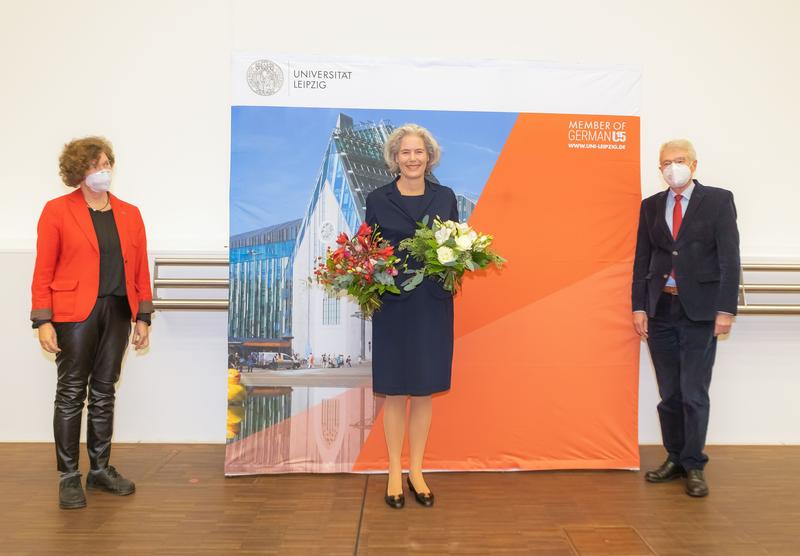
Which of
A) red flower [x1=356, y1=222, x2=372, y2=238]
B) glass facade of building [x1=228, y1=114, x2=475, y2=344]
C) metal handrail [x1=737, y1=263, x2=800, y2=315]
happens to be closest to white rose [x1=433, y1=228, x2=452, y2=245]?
red flower [x1=356, y1=222, x2=372, y2=238]

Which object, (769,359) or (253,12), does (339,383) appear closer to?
(253,12)

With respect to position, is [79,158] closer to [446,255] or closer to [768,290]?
[446,255]

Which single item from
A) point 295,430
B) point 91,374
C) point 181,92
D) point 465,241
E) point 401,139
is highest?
point 181,92

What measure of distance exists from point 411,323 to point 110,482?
1749mm

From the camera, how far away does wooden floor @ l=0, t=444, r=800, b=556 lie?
2.52m

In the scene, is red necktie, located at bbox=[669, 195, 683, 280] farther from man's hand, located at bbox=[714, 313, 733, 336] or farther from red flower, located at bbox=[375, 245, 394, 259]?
red flower, located at bbox=[375, 245, 394, 259]

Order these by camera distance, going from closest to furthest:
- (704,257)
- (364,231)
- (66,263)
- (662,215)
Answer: (364,231), (66,263), (704,257), (662,215)

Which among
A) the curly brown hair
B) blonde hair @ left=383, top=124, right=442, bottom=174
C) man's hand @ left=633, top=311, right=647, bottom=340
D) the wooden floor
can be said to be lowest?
the wooden floor

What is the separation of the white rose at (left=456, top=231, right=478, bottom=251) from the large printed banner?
2.49 feet

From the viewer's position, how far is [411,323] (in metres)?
2.87

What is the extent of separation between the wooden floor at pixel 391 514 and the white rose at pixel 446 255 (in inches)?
47.0

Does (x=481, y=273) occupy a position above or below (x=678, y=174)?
below

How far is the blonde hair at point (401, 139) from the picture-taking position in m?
2.94

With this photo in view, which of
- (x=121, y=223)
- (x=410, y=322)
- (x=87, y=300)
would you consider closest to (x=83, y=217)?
(x=121, y=223)
